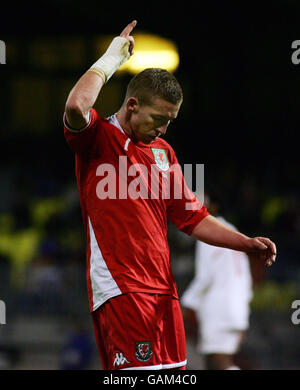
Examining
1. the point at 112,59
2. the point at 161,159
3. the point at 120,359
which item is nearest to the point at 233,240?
the point at 161,159

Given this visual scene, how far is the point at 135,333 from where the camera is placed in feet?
11.5

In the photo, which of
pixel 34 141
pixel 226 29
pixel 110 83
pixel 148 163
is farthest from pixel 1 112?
pixel 148 163

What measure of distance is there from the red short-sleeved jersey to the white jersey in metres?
3.21

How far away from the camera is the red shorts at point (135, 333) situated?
3.48 meters

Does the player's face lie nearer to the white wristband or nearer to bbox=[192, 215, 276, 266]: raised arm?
the white wristband

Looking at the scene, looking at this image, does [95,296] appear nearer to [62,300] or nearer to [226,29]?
[62,300]

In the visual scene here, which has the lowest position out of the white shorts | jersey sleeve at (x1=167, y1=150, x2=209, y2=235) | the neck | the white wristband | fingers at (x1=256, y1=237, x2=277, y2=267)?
the white shorts

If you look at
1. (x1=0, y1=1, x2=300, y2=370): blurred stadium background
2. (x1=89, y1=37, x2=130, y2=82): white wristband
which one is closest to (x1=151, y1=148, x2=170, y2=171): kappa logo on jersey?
(x1=89, y1=37, x2=130, y2=82): white wristband

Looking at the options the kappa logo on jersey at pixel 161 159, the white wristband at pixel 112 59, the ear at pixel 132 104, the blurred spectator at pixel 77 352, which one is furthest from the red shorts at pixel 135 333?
the blurred spectator at pixel 77 352

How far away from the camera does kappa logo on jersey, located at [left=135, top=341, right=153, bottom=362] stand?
3479 mm

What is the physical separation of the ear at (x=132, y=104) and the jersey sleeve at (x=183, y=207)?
14.7 inches

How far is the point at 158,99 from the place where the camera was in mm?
3529

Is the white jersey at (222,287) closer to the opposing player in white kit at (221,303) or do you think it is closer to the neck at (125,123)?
the opposing player in white kit at (221,303)
